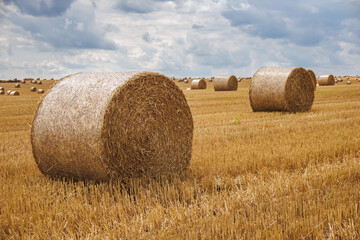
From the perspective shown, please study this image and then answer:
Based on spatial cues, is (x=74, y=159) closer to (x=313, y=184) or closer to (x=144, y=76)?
(x=144, y=76)

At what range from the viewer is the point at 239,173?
240 inches

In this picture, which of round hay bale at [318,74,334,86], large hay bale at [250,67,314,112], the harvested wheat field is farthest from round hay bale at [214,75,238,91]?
the harvested wheat field

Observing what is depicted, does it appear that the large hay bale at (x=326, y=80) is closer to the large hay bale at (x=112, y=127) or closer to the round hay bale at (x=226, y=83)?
the round hay bale at (x=226, y=83)

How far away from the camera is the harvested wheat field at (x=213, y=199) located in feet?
12.6

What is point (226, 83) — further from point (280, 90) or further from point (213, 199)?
point (213, 199)

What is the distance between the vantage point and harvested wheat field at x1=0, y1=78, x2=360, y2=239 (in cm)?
385

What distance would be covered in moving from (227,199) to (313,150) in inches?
124

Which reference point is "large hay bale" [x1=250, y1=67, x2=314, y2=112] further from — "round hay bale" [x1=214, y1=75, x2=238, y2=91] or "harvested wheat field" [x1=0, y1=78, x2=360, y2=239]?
"round hay bale" [x1=214, y1=75, x2=238, y2=91]

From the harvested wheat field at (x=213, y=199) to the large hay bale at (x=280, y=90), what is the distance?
6.08 metres

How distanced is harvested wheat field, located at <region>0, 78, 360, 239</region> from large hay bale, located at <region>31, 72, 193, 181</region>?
0.25 m

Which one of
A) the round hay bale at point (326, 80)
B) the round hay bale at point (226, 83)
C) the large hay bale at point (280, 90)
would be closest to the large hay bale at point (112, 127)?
the large hay bale at point (280, 90)

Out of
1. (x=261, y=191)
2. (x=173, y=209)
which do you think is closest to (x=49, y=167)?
(x=173, y=209)

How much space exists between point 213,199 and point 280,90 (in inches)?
401

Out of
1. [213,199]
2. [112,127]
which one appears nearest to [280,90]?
[112,127]
